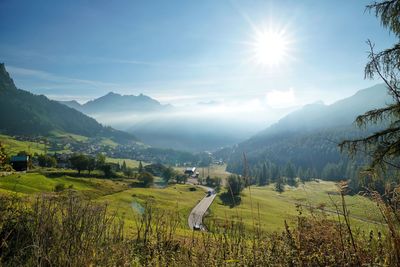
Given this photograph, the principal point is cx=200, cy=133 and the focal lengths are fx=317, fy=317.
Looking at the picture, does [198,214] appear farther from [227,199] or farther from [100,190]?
[227,199]

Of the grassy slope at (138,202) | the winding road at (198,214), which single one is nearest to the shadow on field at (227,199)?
the winding road at (198,214)

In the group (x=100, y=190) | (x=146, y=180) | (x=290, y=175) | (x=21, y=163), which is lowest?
(x=290, y=175)

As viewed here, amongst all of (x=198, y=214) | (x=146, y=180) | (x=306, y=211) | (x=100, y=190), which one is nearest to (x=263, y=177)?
(x=146, y=180)

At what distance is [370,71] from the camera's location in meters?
13.1

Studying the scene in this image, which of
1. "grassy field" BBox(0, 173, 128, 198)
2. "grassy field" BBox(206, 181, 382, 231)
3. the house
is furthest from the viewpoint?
the house

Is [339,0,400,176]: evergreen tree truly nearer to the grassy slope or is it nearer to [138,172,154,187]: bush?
the grassy slope

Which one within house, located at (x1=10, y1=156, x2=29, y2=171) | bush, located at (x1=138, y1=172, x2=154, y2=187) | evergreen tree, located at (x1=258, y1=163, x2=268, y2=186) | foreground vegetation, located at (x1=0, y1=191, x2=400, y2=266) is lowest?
evergreen tree, located at (x1=258, y1=163, x2=268, y2=186)

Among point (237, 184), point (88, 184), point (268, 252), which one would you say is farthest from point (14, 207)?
point (237, 184)

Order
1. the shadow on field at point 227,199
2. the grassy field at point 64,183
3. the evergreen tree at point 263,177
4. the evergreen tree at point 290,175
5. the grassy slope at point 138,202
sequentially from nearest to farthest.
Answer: the grassy slope at point 138,202
the grassy field at point 64,183
the shadow on field at point 227,199
the evergreen tree at point 290,175
the evergreen tree at point 263,177

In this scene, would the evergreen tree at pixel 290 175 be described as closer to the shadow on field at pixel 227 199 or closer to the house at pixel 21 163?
the shadow on field at pixel 227 199

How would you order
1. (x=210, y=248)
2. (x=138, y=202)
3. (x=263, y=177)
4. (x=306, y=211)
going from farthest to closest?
(x=263, y=177)
(x=138, y=202)
(x=306, y=211)
(x=210, y=248)

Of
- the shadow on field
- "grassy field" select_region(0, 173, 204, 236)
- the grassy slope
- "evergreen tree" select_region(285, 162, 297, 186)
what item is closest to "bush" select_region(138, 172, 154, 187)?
the grassy slope

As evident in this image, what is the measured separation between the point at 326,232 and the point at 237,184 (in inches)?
4429

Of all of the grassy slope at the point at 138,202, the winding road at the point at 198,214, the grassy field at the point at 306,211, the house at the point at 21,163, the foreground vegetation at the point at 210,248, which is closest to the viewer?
the foreground vegetation at the point at 210,248
